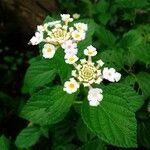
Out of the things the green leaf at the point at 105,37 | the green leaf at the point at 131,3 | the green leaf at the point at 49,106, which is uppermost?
the green leaf at the point at 131,3

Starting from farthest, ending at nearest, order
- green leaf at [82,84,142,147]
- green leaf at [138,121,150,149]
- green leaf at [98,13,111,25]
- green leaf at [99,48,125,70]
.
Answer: green leaf at [98,13,111,25]
green leaf at [138,121,150,149]
green leaf at [99,48,125,70]
green leaf at [82,84,142,147]

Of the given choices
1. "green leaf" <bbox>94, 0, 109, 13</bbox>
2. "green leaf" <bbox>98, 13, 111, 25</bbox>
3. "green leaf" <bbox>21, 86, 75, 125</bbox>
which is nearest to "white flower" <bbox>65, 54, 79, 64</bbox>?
"green leaf" <bbox>21, 86, 75, 125</bbox>

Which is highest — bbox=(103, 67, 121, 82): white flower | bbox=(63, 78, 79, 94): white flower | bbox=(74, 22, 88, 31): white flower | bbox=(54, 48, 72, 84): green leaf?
bbox=(74, 22, 88, 31): white flower

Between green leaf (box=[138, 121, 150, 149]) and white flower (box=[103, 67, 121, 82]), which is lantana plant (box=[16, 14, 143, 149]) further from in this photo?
green leaf (box=[138, 121, 150, 149])

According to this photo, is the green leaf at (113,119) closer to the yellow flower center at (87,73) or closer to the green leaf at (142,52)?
the yellow flower center at (87,73)

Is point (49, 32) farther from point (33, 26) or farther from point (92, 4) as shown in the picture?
point (33, 26)

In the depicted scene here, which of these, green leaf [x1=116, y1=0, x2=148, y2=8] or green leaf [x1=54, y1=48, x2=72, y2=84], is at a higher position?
green leaf [x1=116, y1=0, x2=148, y2=8]

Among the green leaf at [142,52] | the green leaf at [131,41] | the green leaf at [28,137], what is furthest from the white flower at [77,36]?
the green leaf at [28,137]

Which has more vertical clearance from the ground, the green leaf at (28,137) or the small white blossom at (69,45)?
the small white blossom at (69,45)
